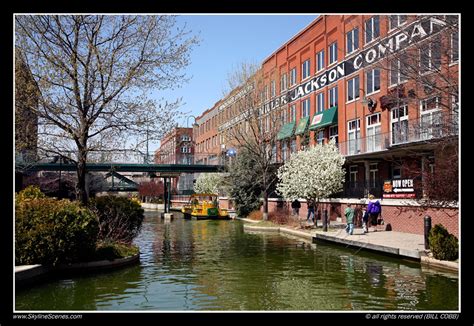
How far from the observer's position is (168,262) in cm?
1691

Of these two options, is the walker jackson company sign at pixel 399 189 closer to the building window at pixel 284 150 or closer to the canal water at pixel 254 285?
the canal water at pixel 254 285

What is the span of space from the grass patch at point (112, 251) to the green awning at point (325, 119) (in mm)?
23680

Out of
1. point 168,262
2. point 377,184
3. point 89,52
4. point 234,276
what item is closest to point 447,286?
point 234,276

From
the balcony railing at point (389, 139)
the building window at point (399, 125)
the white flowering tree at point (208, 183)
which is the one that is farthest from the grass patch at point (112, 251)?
the white flowering tree at point (208, 183)

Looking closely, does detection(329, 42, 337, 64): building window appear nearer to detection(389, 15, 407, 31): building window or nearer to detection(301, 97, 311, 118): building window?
detection(301, 97, 311, 118): building window

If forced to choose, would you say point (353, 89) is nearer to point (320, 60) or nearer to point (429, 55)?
point (320, 60)

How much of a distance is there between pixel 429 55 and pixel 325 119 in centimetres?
2407

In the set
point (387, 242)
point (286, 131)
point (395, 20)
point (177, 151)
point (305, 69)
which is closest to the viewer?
point (395, 20)

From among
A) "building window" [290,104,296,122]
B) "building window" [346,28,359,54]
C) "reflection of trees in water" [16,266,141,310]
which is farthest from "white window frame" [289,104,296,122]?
"reflection of trees in water" [16,266,141,310]

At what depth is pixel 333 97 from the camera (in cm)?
3788

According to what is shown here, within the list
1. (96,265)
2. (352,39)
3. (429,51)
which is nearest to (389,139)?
(352,39)

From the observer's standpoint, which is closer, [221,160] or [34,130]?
[34,130]
